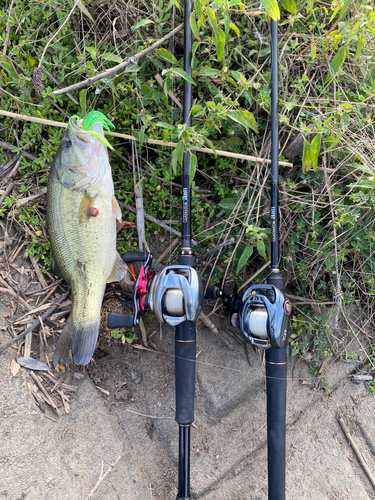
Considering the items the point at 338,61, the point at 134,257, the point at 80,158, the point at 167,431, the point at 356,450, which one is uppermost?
the point at 338,61

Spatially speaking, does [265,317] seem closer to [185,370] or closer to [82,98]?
[185,370]

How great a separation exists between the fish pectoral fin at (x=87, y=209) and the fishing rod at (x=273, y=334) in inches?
39.7

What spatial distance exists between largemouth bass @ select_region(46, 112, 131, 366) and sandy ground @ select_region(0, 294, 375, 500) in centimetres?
39

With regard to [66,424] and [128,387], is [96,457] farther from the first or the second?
[128,387]

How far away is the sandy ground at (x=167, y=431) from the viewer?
2.24m

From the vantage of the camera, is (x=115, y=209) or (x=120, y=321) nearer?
(x=120, y=321)

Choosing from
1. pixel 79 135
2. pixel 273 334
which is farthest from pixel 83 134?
pixel 273 334

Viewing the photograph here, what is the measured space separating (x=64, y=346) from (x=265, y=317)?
1245mm

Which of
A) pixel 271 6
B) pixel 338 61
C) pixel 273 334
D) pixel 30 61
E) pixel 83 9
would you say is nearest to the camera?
pixel 271 6

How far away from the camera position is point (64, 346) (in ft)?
7.29

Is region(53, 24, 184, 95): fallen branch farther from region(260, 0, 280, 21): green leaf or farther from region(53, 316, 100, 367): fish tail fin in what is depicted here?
region(53, 316, 100, 367): fish tail fin

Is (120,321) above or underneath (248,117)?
underneath

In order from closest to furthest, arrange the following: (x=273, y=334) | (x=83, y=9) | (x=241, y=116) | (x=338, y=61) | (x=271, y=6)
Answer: (x=271, y=6) < (x=273, y=334) < (x=241, y=116) < (x=338, y=61) < (x=83, y=9)

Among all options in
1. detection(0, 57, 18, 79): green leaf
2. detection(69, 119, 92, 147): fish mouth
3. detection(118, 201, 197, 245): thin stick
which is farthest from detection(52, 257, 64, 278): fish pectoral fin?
detection(0, 57, 18, 79): green leaf
